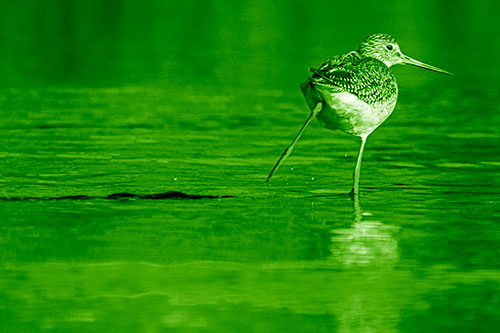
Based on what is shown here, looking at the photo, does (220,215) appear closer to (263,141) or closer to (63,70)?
(263,141)

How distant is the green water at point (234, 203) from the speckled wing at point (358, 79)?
2.44ft

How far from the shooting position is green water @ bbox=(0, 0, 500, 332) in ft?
23.5

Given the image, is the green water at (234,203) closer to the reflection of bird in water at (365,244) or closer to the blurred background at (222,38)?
the reflection of bird in water at (365,244)

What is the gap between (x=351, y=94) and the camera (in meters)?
10.0

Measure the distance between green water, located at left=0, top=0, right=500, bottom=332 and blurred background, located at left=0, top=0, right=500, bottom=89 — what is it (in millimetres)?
124

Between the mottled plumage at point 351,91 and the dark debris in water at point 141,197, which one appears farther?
the dark debris in water at point 141,197

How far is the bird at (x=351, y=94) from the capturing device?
32.4 feet

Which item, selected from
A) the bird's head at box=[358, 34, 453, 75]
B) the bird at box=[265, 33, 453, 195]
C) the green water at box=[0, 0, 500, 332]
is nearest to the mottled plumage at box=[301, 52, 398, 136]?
the bird at box=[265, 33, 453, 195]

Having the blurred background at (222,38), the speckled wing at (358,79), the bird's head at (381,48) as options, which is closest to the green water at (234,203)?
the blurred background at (222,38)

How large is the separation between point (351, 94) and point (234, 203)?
3.83 feet

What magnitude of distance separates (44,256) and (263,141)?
4.88 m

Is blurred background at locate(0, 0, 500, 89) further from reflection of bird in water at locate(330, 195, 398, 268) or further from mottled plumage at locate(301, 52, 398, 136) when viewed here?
reflection of bird in water at locate(330, 195, 398, 268)

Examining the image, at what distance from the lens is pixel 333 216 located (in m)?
9.53

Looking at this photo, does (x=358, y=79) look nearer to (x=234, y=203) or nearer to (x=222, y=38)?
(x=234, y=203)
